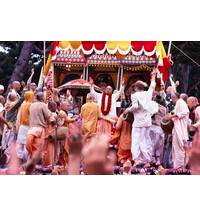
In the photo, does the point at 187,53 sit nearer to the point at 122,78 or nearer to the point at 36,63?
the point at 122,78

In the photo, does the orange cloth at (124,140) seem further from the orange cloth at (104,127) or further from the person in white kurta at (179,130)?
the person in white kurta at (179,130)

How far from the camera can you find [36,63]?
54.9 feet

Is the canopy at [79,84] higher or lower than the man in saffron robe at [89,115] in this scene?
higher

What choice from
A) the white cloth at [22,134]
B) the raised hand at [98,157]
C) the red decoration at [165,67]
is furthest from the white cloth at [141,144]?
the white cloth at [22,134]

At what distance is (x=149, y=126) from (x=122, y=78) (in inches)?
37.6

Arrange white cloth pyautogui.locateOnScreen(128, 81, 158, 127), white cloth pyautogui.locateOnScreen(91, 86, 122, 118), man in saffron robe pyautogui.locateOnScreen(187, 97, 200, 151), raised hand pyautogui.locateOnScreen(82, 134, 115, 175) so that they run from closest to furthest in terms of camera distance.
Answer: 1. raised hand pyautogui.locateOnScreen(82, 134, 115, 175)
2. man in saffron robe pyautogui.locateOnScreen(187, 97, 200, 151)
3. white cloth pyautogui.locateOnScreen(128, 81, 158, 127)
4. white cloth pyautogui.locateOnScreen(91, 86, 122, 118)

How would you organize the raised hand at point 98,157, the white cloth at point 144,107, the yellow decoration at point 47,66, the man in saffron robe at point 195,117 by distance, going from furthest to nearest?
1. the yellow decoration at point 47,66
2. the white cloth at point 144,107
3. the man in saffron robe at point 195,117
4. the raised hand at point 98,157

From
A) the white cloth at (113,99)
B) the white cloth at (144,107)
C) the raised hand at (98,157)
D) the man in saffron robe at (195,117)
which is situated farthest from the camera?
the white cloth at (113,99)

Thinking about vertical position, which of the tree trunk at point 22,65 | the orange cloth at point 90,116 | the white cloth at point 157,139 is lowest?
the white cloth at point 157,139

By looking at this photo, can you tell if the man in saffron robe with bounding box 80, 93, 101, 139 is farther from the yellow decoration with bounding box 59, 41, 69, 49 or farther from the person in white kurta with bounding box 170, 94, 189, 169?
the person in white kurta with bounding box 170, 94, 189, 169

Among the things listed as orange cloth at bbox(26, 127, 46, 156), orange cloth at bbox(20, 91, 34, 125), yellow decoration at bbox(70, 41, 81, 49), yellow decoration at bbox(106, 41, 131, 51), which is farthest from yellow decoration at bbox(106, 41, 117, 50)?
orange cloth at bbox(26, 127, 46, 156)

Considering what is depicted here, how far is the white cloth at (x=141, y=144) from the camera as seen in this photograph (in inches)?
650

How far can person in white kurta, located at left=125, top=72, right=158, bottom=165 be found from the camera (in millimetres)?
16500
